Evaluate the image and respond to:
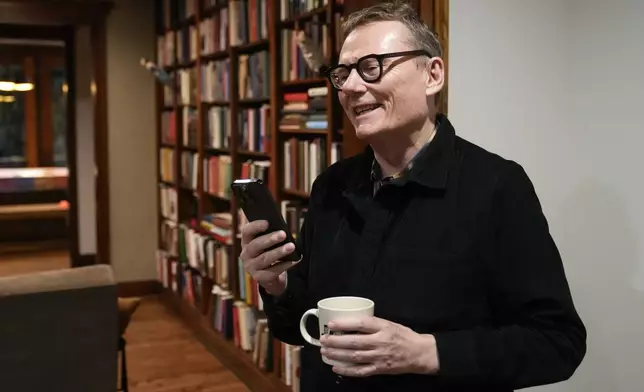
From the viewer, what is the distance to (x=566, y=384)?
1865 mm

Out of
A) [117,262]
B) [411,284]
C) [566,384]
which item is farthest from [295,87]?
[117,262]

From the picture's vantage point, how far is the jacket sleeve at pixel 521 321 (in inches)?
40.4

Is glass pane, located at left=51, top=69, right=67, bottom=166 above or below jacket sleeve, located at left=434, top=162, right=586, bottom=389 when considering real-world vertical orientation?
above

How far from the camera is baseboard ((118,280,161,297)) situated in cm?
530

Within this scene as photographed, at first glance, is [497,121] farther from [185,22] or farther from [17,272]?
[17,272]

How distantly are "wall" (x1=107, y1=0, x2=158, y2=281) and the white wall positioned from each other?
3915mm

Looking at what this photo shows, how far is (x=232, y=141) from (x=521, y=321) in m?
2.73

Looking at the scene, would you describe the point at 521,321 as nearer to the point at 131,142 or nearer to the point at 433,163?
the point at 433,163

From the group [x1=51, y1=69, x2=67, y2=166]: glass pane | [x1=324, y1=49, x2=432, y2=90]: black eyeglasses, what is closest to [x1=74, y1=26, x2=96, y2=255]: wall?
[x1=51, y1=69, x2=67, y2=166]: glass pane

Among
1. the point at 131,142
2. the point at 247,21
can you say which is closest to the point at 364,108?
the point at 247,21

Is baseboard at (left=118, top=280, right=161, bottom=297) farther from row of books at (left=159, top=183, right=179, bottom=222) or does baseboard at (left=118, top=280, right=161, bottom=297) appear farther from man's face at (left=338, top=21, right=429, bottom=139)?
man's face at (left=338, top=21, right=429, bottom=139)

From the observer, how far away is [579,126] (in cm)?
180

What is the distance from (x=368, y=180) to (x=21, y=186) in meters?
7.79

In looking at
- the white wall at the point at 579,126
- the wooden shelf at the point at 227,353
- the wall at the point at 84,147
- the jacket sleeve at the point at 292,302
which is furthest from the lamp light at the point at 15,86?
the jacket sleeve at the point at 292,302
